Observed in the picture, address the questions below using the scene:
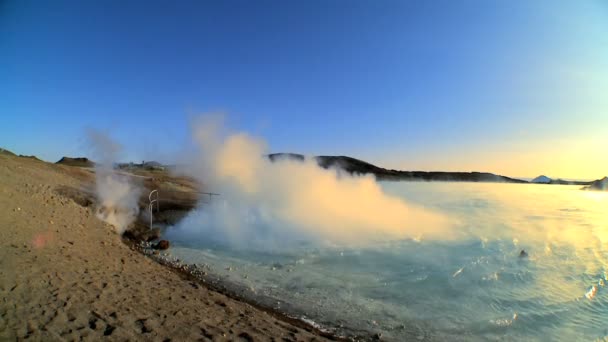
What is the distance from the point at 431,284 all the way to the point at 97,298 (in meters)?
10.2

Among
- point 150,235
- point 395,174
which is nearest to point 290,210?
point 150,235

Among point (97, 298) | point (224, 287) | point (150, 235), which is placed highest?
point (97, 298)

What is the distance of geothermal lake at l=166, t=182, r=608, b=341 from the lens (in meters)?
8.35

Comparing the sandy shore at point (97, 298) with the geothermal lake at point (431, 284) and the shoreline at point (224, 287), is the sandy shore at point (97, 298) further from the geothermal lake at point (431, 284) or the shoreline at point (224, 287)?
the geothermal lake at point (431, 284)

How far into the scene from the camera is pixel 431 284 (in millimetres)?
11211

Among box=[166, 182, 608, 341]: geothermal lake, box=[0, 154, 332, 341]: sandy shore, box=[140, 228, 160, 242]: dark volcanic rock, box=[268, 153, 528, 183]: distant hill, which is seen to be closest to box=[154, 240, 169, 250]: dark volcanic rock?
box=[166, 182, 608, 341]: geothermal lake

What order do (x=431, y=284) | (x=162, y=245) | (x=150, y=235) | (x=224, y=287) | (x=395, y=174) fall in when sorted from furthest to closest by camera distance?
(x=395, y=174) < (x=150, y=235) < (x=162, y=245) < (x=431, y=284) < (x=224, y=287)

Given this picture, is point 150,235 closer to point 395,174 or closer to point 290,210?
point 290,210

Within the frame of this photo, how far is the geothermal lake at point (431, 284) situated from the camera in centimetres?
835

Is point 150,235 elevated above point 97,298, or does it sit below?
below

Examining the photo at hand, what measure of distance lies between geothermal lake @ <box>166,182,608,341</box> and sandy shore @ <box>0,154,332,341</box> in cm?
191

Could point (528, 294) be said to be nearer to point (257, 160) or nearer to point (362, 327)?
point (362, 327)

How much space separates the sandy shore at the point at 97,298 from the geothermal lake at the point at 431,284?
191cm

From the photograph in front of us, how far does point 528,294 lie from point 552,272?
3773 millimetres
